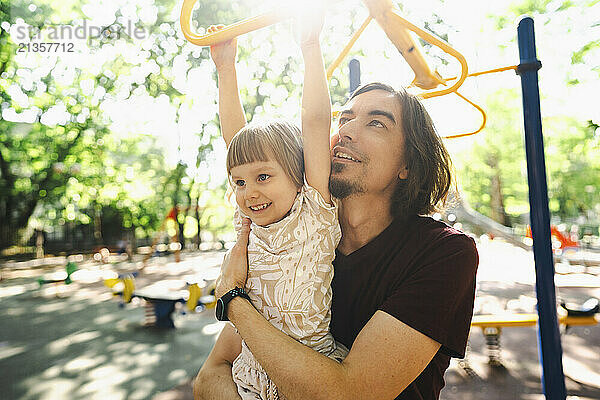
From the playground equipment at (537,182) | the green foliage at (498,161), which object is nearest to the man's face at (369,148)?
the playground equipment at (537,182)

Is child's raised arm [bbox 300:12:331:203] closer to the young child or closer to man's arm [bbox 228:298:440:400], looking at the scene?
the young child

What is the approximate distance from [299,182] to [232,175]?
0.69 feet

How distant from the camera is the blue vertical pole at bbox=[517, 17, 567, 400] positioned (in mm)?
1599

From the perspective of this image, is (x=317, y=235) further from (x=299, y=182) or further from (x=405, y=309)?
(x=405, y=309)

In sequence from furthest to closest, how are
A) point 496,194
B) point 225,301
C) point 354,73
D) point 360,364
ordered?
1. point 496,194
2. point 354,73
3. point 225,301
4. point 360,364

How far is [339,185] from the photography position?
1300mm

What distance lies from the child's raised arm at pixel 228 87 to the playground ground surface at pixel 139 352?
3.09 m

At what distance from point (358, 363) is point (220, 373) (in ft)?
1.73

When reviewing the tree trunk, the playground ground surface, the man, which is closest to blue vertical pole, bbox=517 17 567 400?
the man

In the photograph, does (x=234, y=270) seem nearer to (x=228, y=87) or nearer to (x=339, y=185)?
(x=339, y=185)

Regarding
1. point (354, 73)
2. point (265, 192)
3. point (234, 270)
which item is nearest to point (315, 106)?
point (265, 192)

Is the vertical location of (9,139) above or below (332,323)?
above

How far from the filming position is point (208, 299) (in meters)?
6.16

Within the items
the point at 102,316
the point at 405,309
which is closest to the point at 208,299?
the point at 102,316
